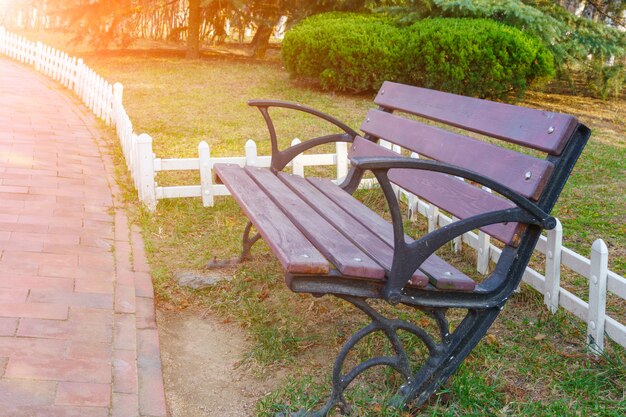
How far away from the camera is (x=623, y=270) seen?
16.6 ft

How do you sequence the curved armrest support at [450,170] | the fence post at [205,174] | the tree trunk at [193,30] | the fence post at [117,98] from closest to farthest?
1. the curved armrest support at [450,170]
2. the fence post at [205,174]
3. the fence post at [117,98]
4. the tree trunk at [193,30]

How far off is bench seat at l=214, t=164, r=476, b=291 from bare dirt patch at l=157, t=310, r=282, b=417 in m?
0.75

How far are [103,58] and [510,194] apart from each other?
52.3 ft

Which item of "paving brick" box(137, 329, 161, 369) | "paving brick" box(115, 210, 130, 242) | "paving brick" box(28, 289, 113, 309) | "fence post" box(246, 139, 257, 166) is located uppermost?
"fence post" box(246, 139, 257, 166)

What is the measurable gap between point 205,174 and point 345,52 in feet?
19.7

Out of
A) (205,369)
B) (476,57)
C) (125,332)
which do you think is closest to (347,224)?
(205,369)

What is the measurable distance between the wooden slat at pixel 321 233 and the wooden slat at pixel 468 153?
29.1 inches

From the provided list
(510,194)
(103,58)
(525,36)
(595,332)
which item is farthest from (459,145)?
(103,58)

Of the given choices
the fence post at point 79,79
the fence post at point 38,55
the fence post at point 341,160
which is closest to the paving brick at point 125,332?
the fence post at point 341,160

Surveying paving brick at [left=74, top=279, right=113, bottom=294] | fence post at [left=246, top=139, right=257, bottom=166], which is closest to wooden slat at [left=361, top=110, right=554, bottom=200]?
fence post at [left=246, top=139, right=257, bottom=166]

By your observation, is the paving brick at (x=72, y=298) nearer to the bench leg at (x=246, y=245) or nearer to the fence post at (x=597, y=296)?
the bench leg at (x=246, y=245)

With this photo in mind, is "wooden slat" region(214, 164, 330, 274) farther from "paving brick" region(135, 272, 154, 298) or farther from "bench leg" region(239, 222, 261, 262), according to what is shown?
"paving brick" region(135, 272, 154, 298)

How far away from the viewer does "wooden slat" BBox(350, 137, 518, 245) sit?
342cm

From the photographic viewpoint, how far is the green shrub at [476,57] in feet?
36.2
